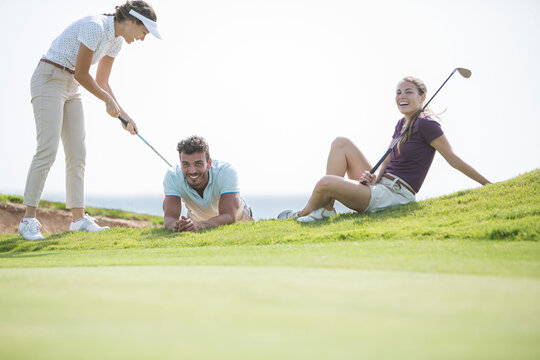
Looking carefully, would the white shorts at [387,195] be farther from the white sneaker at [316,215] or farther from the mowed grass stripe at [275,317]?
the mowed grass stripe at [275,317]

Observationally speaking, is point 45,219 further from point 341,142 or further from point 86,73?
point 341,142

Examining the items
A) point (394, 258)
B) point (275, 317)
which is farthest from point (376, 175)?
point (275, 317)

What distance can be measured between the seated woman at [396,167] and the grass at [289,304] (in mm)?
1791

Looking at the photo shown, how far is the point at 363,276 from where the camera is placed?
97.0 inches

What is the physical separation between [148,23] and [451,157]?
3.75 meters

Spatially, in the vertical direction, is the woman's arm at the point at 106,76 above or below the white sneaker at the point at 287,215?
above

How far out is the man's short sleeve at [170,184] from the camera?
20.3 feet

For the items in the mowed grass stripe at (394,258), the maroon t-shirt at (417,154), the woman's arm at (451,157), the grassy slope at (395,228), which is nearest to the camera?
the mowed grass stripe at (394,258)

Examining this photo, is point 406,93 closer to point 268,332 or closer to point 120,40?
point 120,40

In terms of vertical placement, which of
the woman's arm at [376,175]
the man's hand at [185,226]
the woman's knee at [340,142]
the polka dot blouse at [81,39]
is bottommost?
the man's hand at [185,226]

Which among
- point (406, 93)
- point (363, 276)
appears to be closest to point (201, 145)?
point (406, 93)

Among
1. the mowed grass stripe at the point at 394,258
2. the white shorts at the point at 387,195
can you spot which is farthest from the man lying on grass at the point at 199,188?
the mowed grass stripe at the point at 394,258

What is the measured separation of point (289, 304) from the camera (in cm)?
190

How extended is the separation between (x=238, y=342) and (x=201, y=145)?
456 centimetres
